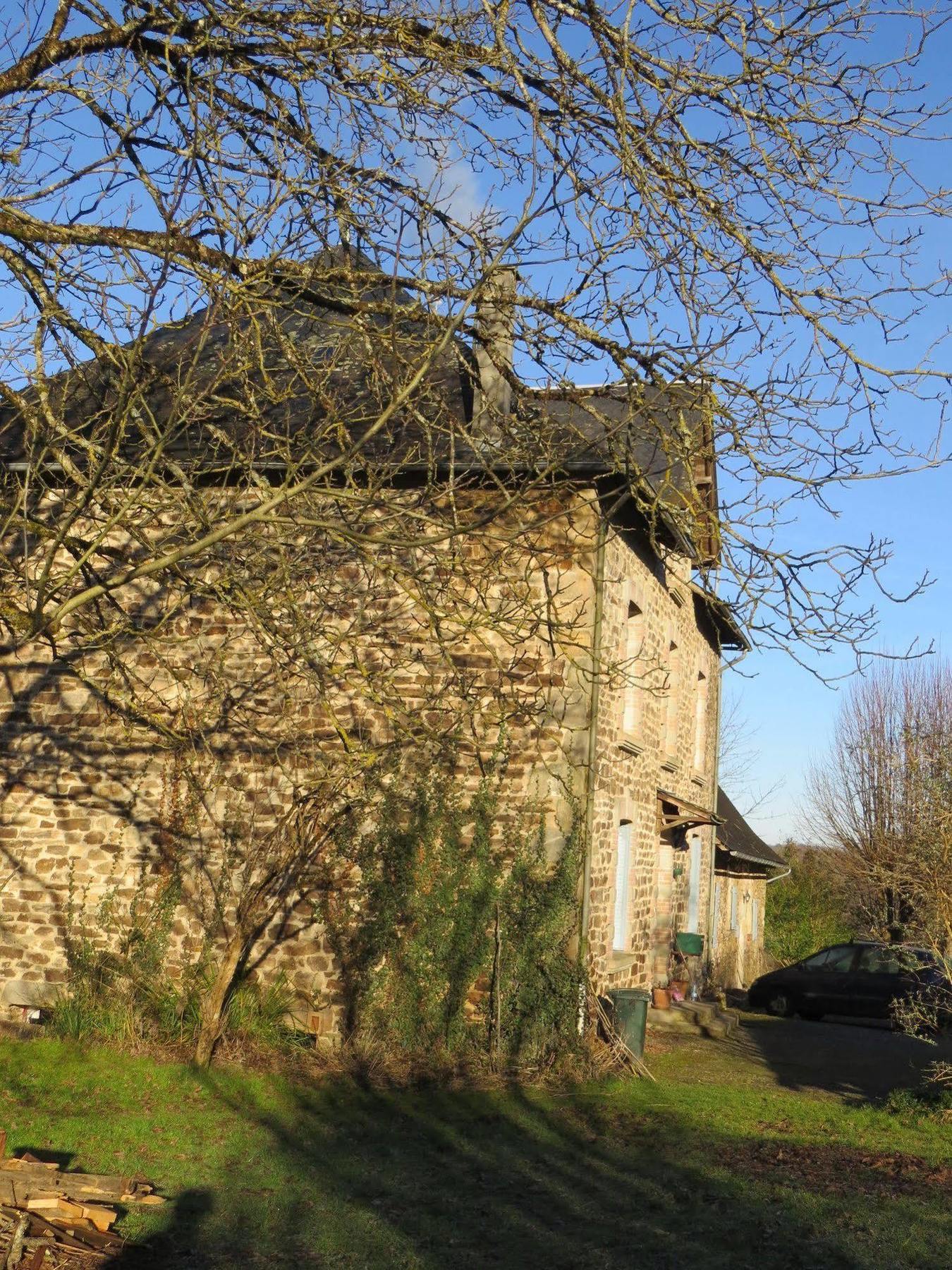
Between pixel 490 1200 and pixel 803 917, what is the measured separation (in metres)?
22.5

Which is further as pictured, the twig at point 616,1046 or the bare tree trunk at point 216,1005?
the twig at point 616,1046

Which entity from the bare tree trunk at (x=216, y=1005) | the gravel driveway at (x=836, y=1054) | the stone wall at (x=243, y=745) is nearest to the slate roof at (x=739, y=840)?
the gravel driveway at (x=836, y=1054)

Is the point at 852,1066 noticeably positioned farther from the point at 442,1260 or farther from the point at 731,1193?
the point at 442,1260

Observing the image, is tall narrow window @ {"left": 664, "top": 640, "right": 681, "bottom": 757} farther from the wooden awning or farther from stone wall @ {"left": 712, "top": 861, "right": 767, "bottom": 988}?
stone wall @ {"left": 712, "top": 861, "right": 767, "bottom": 988}

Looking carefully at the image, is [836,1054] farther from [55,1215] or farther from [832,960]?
[55,1215]

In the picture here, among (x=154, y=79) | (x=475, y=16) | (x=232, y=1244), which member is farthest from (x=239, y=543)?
(x=232, y=1244)

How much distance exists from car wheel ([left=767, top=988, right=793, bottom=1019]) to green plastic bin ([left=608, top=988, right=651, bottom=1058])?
34.1ft

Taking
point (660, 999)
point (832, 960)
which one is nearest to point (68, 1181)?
point (660, 999)

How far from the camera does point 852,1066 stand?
43.6 ft

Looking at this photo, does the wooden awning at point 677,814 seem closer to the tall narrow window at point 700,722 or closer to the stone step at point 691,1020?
the stone step at point 691,1020

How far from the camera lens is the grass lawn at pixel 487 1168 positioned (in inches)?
238

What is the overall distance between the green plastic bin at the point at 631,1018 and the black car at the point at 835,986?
10069mm

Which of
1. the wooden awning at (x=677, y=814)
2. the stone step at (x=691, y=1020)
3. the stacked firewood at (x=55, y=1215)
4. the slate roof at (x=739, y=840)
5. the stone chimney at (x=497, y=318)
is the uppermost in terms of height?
the stone chimney at (x=497, y=318)

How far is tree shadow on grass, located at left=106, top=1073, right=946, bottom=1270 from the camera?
5.95 metres
